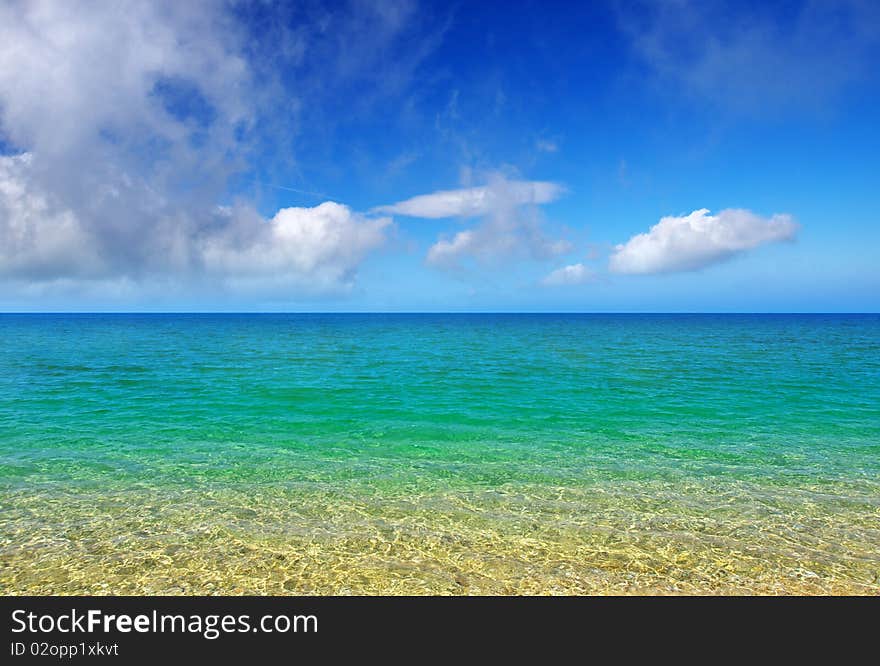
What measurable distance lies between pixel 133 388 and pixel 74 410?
6.47m

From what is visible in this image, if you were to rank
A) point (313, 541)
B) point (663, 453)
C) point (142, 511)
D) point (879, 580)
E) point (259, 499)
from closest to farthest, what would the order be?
point (879, 580) → point (313, 541) → point (142, 511) → point (259, 499) → point (663, 453)

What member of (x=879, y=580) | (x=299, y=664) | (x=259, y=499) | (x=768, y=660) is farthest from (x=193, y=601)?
(x=879, y=580)

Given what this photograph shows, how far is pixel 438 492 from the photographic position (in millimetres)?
12406

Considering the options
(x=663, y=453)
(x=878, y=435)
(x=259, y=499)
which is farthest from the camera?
(x=878, y=435)

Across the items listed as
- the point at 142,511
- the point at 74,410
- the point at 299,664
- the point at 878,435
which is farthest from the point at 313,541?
the point at 878,435

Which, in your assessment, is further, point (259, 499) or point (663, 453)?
point (663, 453)

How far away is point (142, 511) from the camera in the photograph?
10938 millimetres

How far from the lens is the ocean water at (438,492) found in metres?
8.41

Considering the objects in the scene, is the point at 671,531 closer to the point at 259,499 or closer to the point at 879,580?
the point at 879,580

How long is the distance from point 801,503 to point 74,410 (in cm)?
2818

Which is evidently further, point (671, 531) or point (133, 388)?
point (133, 388)

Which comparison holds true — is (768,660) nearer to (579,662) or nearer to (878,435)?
(579,662)

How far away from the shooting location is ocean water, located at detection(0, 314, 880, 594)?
27.6 feet

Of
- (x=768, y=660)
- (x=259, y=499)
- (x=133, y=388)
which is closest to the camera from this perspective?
(x=768, y=660)
